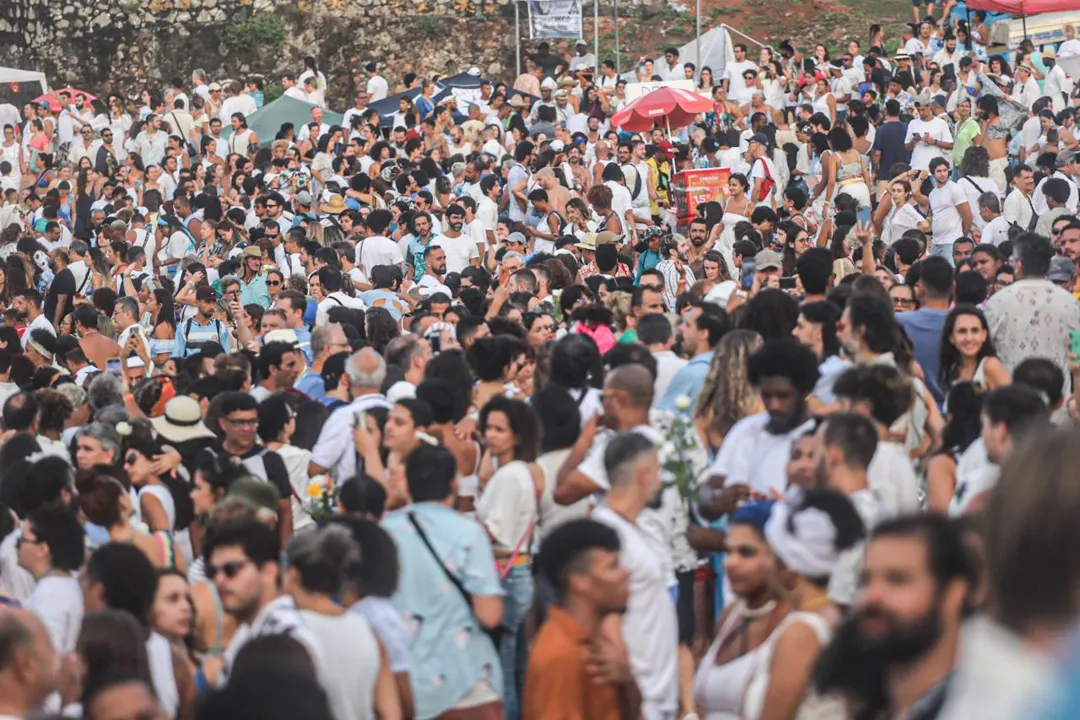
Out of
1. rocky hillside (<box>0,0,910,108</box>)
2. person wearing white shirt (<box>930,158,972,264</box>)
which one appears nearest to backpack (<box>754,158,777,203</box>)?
person wearing white shirt (<box>930,158,972,264</box>)

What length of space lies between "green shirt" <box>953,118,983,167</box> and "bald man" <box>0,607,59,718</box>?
49.3 feet

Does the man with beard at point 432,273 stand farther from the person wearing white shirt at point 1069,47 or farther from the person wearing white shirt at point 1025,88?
the person wearing white shirt at point 1069,47

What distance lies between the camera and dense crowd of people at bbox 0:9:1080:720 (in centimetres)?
390

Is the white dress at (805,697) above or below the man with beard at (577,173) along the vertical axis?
above

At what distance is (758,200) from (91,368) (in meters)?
8.18

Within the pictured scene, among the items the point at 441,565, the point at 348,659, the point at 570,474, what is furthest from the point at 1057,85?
the point at 348,659

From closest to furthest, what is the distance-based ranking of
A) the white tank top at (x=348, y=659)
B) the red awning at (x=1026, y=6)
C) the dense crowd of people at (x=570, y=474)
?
the dense crowd of people at (x=570, y=474), the white tank top at (x=348, y=659), the red awning at (x=1026, y=6)

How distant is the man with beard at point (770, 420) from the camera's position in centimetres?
648

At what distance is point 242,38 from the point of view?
113 ft

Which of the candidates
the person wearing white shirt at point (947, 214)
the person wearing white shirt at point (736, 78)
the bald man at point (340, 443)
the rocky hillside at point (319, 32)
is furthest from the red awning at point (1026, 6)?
the bald man at point (340, 443)

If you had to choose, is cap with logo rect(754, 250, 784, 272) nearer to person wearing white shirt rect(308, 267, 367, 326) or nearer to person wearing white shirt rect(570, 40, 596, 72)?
person wearing white shirt rect(308, 267, 367, 326)

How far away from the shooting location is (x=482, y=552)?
5938mm

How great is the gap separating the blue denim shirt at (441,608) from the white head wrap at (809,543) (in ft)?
4.72

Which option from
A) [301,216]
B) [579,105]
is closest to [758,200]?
[301,216]
